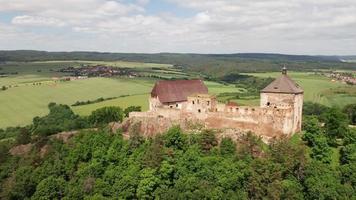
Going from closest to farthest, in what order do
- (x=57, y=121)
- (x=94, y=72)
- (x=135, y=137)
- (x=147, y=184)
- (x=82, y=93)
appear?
Answer: (x=147, y=184) → (x=135, y=137) → (x=57, y=121) → (x=82, y=93) → (x=94, y=72)

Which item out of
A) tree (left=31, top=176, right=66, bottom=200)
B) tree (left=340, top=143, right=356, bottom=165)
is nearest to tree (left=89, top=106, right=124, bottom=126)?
tree (left=31, top=176, right=66, bottom=200)

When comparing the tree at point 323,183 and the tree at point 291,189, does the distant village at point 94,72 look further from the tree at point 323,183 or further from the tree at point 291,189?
the tree at point 323,183

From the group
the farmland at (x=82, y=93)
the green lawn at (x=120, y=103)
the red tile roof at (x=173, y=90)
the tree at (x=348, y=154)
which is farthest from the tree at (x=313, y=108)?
the tree at (x=348, y=154)

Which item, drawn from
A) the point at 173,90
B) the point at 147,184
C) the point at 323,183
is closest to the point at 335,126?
the point at 323,183

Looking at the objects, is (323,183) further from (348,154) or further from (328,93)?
(328,93)

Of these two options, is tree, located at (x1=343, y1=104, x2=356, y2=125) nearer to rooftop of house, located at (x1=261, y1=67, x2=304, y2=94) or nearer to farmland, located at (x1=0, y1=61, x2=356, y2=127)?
farmland, located at (x1=0, y1=61, x2=356, y2=127)

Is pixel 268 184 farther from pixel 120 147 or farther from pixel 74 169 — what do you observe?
pixel 74 169

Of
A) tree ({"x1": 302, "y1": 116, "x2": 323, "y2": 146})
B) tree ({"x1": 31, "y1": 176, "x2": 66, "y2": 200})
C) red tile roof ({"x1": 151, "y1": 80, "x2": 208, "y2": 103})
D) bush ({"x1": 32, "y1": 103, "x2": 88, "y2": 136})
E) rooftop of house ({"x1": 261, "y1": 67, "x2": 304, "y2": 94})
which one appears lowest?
tree ({"x1": 31, "y1": 176, "x2": 66, "y2": 200})
